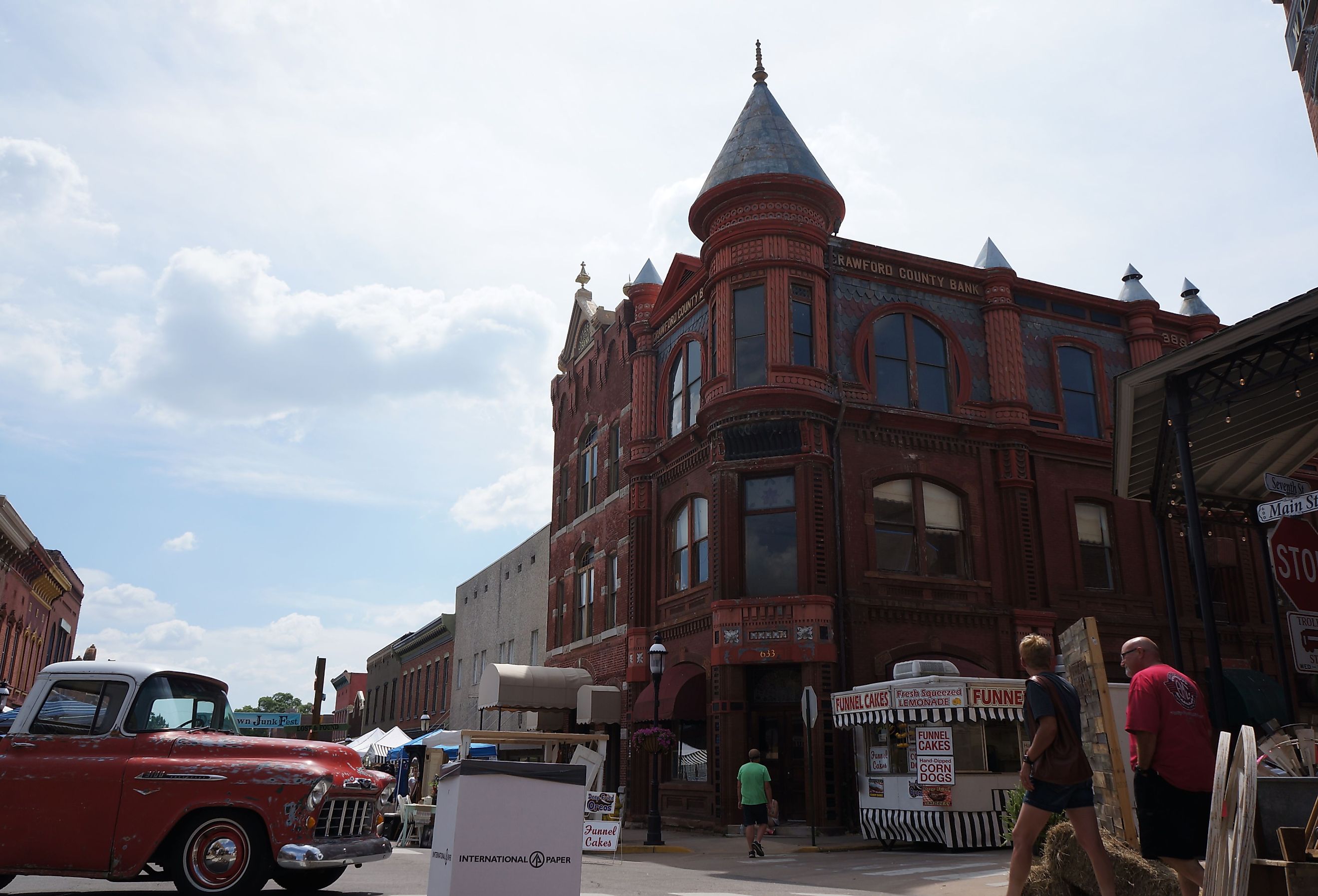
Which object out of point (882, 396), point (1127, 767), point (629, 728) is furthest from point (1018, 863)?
point (629, 728)

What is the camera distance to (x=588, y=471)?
32.4 metres

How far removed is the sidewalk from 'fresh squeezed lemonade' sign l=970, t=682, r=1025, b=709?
3526 millimetres

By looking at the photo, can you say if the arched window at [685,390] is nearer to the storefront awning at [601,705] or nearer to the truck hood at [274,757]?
the storefront awning at [601,705]

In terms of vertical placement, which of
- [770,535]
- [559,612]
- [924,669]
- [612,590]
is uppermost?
[770,535]

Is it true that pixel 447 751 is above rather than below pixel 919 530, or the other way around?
below


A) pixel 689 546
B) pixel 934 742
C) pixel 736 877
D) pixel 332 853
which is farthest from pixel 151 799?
pixel 689 546

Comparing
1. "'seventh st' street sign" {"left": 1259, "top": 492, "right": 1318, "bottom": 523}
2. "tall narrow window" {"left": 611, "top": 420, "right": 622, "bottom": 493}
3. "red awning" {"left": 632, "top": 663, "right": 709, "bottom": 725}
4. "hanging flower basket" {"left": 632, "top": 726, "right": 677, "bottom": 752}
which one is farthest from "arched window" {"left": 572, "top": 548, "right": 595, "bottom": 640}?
"'seventh st' street sign" {"left": 1259, "top": 492, "right": 1318, "bottom": 523}

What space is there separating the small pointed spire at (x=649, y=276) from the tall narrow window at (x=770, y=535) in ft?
29.2

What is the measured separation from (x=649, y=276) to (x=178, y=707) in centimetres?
2167

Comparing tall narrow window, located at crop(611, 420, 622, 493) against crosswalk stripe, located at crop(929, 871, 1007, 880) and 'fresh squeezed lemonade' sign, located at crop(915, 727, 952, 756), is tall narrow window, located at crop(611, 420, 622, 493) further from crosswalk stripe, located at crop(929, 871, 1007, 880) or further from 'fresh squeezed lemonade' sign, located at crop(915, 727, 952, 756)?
crosswalk stripe, located at crop(929, 871, 1007, 880)

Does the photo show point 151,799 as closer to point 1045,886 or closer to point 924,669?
point 1045,886

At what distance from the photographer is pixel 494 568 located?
4219 centimetres

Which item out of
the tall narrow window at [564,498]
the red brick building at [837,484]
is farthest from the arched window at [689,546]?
the tall narrow window at [564,498]

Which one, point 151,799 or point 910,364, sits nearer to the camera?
point 151,799
